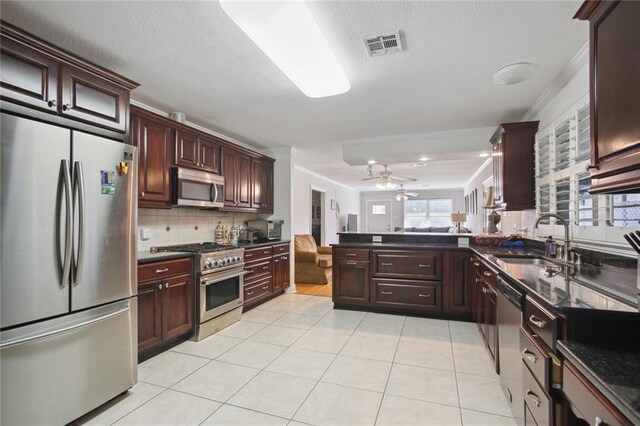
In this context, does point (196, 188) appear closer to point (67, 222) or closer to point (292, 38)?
point (67, 222)

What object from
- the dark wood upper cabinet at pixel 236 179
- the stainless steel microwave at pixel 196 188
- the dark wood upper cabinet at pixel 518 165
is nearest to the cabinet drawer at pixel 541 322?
the dark wood upper cabinet at pixel 518 165

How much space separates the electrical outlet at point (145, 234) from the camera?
122 inches

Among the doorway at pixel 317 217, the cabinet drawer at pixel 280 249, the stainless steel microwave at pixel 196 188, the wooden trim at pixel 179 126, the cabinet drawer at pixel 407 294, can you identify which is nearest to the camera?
the wooden trim at pixel 179 126

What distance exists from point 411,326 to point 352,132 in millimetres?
2604

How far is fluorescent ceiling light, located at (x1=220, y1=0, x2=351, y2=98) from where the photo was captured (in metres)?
1.53

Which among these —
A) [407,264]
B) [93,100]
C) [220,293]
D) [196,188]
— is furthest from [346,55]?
[220,293]

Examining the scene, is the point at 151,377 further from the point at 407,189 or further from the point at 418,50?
the point at 407,189

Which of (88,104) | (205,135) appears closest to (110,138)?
(88,104)

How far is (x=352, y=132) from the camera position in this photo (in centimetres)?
418

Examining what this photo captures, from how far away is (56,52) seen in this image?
178 cm

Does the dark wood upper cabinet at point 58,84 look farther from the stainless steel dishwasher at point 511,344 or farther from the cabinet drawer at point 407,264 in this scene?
the cabinet drawer at point 407,264

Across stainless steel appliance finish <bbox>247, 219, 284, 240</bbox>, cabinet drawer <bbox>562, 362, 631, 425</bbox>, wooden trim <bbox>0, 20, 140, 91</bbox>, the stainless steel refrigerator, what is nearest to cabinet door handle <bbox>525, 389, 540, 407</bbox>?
cabinet drawer <bbox>562, 362, 631, 425</bbox>

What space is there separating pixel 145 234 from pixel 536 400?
3377mm

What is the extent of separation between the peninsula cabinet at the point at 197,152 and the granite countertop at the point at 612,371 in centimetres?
340
